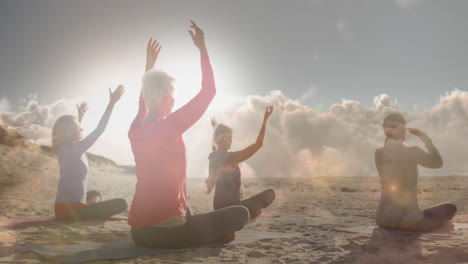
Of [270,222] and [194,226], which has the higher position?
[194,226]

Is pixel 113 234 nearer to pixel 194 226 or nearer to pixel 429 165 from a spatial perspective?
pixel 194 226

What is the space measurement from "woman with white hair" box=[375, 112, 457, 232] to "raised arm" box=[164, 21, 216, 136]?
2.79 m

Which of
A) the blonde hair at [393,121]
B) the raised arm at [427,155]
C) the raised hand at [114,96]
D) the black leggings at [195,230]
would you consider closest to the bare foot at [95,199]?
the raised hand at [114,96]

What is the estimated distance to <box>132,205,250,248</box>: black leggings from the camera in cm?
358

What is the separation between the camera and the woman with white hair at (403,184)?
14.7 ft

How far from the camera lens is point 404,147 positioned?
15.0 feet

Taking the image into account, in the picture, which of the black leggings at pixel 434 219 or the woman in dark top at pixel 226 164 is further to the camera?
the woman in dark top at pixel 226 164

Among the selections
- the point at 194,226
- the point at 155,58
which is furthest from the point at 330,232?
the point at 155,58

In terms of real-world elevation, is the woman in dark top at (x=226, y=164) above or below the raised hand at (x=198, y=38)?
below

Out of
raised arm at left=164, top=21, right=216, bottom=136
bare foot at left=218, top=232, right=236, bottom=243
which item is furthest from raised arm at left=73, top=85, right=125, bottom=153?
bare foot at left=218, top=232, right=236, bottom=243

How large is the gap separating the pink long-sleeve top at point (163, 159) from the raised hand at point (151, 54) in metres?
1.01

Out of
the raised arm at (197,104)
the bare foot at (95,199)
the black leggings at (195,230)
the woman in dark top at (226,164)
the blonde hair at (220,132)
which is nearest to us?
the raised arm at (197,104)

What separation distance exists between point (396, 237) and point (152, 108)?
3540 millimetres

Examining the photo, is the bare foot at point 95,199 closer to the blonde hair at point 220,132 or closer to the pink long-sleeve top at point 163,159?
the blonde hair at point 220,132
